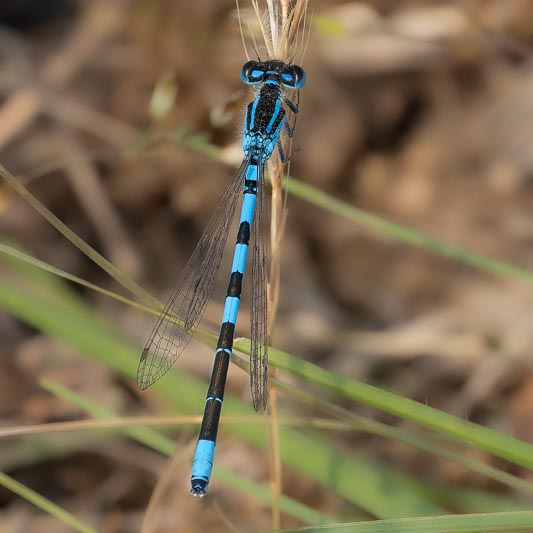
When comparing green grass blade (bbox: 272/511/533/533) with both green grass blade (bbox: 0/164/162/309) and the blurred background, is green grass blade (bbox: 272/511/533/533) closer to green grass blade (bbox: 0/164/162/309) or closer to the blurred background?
green grass blade (bbox: 0/164/162/309)

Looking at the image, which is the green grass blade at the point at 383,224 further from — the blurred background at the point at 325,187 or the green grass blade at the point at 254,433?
the blurred background at the point at 325,187

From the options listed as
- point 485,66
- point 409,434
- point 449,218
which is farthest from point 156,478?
point 485,66

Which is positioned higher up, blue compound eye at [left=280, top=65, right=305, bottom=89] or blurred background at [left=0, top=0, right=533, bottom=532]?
blurred background at [left=0, top=0, right=533, bottom=532]

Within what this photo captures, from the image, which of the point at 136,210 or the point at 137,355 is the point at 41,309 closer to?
the point at 137,355

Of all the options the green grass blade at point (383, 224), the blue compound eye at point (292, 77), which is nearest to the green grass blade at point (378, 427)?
the green grass blade at point (383, 224)

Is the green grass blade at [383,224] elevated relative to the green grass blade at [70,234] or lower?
elevated

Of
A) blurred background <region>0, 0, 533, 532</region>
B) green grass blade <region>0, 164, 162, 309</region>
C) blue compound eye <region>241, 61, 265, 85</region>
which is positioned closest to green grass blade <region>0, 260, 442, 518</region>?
green grass blade <region>0, 164, 162, 309</region>
